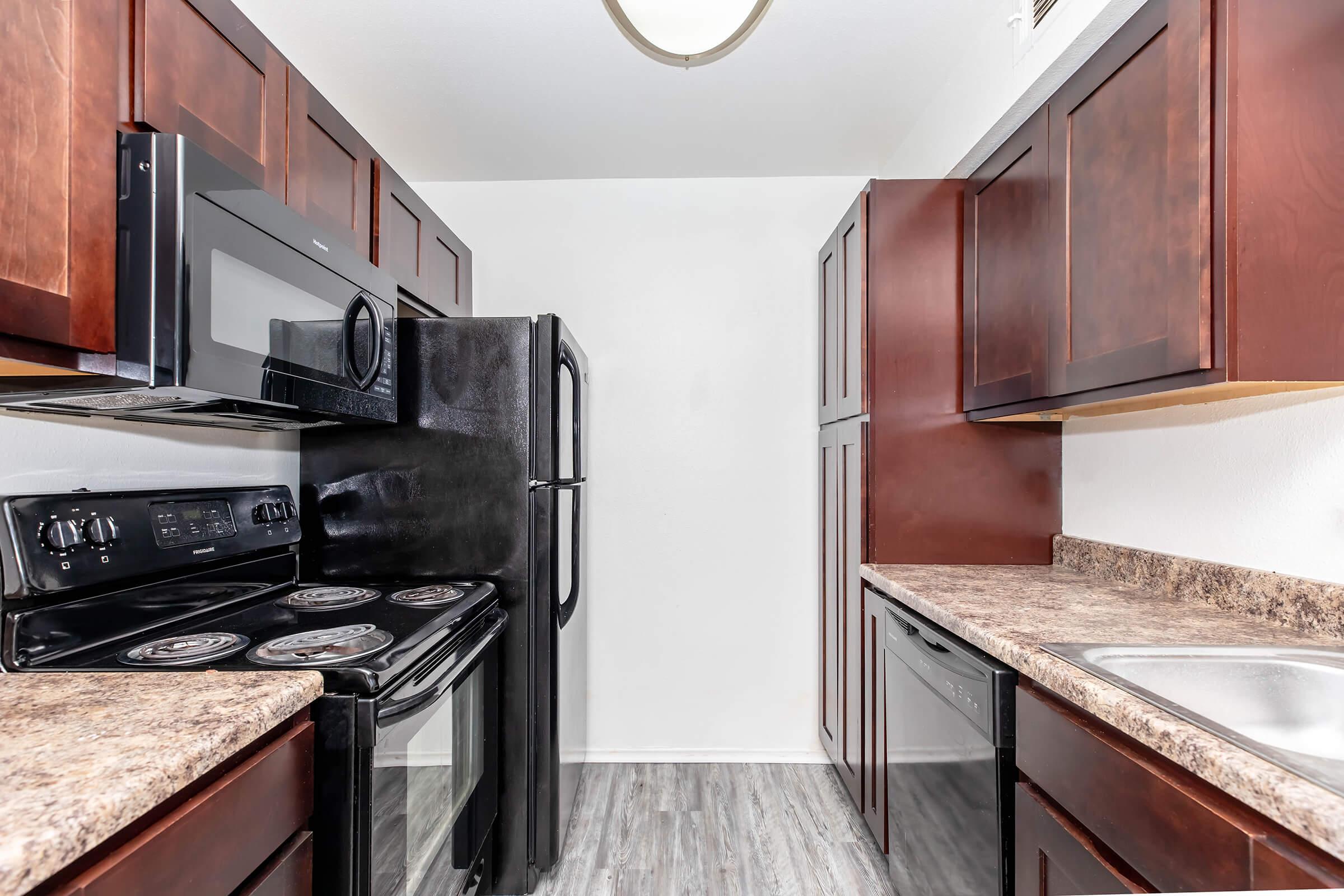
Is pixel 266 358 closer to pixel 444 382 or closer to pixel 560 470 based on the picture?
pixel 444 382

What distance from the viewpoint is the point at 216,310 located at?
1072mm

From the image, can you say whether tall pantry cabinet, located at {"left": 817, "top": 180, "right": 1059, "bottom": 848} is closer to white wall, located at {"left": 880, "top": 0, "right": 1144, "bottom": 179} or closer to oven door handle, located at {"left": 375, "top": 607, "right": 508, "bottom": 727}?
white wall, located at {"left": 880, "top": 0, "right": 1144, "bottom": 179}

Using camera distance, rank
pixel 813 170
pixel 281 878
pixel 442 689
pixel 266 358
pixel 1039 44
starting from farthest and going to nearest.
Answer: pixel 813 170 < pixel 1039 44 < pixel 442 689 < pixel 266 358 < pixel 281 878

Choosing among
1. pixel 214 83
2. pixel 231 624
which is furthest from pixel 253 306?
pixel 231 624

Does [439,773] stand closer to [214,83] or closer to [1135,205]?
[214,83]

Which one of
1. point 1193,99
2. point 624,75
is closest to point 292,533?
point 624,75

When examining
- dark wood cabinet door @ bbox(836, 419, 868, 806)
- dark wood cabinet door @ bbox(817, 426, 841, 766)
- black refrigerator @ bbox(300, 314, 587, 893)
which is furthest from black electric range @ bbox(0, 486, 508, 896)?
dark wood cabinet door @ bbox(817, 426, 841, 766)

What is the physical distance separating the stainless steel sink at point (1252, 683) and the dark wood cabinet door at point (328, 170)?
70.9 inches

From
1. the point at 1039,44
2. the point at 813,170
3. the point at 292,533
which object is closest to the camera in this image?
the point at 1039,44

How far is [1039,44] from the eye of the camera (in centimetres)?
160

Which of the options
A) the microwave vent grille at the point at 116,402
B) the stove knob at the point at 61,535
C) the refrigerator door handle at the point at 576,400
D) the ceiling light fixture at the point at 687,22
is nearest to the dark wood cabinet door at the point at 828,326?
the refrigerator door handle at the point at 576,400

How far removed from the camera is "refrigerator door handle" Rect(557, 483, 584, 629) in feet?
7.07

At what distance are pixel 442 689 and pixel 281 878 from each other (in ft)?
1.37

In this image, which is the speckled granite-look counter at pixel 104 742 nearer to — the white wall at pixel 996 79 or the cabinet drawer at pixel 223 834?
the cabinet drawer at pixel 223 834
